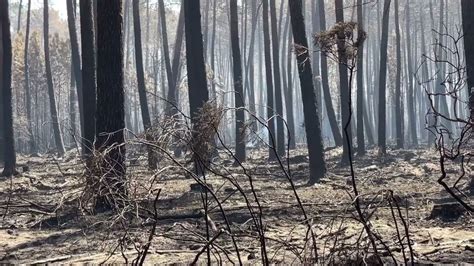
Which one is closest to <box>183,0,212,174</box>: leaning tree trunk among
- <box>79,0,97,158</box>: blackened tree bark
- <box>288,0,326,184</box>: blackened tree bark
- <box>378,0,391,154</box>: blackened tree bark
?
<box>79,0,97,158</box>: blackened tree bark

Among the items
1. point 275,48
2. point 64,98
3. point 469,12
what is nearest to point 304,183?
point 469,12

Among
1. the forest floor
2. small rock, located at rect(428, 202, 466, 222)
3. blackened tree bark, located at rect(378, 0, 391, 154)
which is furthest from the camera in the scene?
blackened tree bark, located at rect(378, 0, 391, 154)

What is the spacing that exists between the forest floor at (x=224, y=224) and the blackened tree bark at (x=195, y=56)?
9.35ft

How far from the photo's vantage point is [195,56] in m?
17.3

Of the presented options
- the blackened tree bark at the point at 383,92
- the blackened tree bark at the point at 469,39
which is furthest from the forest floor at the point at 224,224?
the blackened tree bark at the point at 383,92

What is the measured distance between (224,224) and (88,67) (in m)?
7.94

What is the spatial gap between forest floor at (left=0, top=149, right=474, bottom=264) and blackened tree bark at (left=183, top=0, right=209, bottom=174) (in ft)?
9.35

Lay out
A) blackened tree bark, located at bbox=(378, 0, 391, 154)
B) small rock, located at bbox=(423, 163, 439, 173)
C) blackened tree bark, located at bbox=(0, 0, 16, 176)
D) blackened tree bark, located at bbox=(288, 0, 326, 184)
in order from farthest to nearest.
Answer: blackened tree bark, located at bbox=(378, 0, 391, 154), blackened tree bark, located at bbox=(0, 0, 16, 176), small rock, located at bbox=(423, 163, 439, 173), blackened tree bark, located at bbox=(288, 0, 326, 184)

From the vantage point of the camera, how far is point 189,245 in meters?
7.34

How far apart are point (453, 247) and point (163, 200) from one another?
20.9 ft

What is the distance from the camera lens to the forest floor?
4.95 metres

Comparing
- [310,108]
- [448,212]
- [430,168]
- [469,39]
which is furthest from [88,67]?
[448,212]

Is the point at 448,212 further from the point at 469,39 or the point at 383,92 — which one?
the point at 383,92

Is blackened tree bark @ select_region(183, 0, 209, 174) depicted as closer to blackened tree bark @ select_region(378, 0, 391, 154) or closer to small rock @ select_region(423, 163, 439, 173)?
small rock @ select_region(423, 163, 439, 173)
